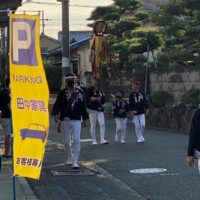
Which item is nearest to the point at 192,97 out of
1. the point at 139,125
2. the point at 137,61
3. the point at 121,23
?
the point at 139,125

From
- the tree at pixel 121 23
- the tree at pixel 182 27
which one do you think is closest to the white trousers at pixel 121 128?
the tree at pixel 182 27

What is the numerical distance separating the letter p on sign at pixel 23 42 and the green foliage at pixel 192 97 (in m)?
13.5

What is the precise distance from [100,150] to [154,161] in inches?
92.7

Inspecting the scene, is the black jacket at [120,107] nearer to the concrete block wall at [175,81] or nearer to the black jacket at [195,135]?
the concrete block wall at [175,81]

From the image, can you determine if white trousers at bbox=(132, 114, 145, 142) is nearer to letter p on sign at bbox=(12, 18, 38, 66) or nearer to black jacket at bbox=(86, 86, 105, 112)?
black jacket at bbox=(86, 86, 105, 112)

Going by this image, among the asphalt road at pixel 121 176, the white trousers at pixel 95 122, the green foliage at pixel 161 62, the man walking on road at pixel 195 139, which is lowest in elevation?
the asphalt road at pixel 121 176

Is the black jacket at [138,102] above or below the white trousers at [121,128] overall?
above

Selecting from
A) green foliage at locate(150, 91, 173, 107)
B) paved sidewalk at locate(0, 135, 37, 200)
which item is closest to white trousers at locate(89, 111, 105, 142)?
paved sidewalk at locate(0, 135, 37, 200)

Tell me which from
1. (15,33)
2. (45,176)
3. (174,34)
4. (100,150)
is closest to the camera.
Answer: (15,33)

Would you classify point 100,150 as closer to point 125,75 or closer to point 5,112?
point 5,112

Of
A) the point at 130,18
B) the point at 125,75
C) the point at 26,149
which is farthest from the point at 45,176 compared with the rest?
the point at 130,18

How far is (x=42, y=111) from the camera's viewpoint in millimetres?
6320

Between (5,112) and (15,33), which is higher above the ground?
(15,33)

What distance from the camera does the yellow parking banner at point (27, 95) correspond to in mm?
6270
